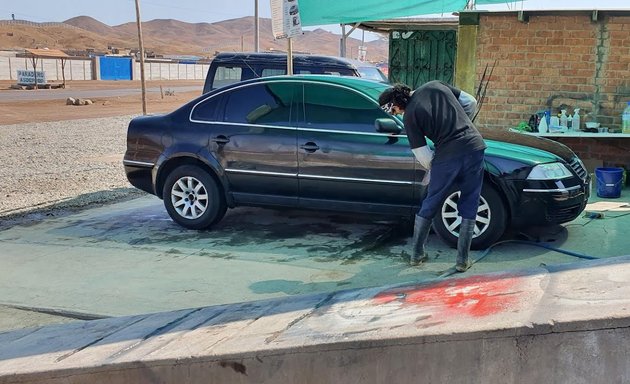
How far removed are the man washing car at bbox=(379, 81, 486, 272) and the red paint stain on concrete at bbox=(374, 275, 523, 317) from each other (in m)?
1.13

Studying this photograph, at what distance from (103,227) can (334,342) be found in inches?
199

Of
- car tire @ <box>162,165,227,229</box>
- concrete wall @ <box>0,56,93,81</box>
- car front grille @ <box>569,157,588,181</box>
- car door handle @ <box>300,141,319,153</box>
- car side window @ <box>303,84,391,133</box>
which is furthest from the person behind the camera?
concrete wall @ <box>0,56,93,81</box>

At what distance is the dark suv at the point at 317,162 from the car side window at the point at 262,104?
12 millimetres

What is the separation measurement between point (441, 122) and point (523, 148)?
4.72ft

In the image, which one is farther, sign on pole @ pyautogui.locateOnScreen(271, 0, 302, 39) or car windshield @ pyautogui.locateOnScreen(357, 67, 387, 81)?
car windshield @ pyautogui.locateOnScreen(357, 67, 387, 81)

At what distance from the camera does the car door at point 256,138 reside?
693cm

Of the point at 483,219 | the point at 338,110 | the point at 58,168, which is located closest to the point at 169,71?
the point at 58,168

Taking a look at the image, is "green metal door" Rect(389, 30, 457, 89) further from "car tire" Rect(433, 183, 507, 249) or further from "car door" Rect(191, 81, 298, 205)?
"car tire" Rect(433, 183, 507, 249)

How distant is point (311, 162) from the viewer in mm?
6777

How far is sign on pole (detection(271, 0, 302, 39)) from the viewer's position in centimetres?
923

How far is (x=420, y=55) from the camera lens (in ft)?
42.6


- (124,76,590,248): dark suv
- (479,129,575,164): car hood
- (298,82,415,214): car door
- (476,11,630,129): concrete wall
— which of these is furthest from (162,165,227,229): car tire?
(476,11,630,129): concrete wall

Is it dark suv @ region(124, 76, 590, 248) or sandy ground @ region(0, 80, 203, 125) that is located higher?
dark suv @ region(124, 76, 590, 248)

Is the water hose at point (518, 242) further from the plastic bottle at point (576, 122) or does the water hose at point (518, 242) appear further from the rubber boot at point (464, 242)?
the plastic bottle at point (576, 122)
